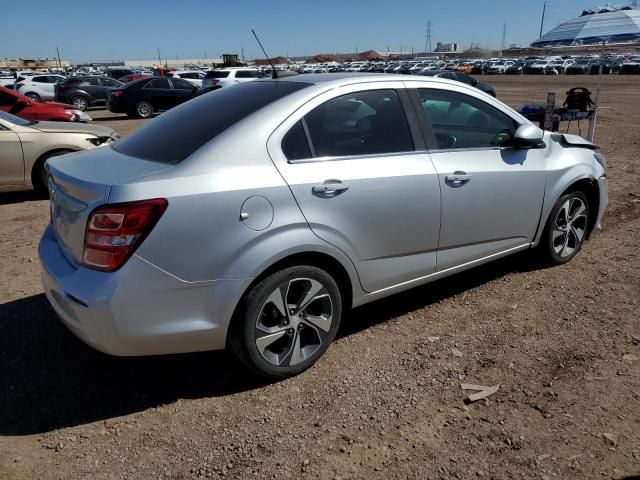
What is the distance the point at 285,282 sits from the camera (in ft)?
9.71

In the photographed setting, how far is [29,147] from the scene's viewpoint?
7.17m

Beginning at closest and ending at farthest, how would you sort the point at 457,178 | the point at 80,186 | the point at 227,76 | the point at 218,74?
the point at 80,186
the point at 457,178
the point at 227,76
the point at 218,74

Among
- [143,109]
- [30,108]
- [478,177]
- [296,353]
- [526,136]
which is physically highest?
[526,136]

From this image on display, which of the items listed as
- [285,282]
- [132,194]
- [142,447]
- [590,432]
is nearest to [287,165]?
[285,282]

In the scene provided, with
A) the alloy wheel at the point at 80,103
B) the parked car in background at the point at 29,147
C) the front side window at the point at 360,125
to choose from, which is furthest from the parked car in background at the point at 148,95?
the front side window at the point at 360,125

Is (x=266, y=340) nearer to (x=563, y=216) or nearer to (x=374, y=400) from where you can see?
(x=374, y=400)

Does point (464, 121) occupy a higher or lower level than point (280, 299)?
higher

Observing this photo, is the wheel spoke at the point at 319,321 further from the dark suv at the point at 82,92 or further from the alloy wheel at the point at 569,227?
the dark suv at the point at 82,92

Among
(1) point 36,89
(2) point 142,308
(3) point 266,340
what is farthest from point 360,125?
(1) point 36,89

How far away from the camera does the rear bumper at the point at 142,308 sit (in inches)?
101

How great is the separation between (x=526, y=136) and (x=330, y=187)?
1.75 m

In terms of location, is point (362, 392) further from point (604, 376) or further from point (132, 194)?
point (132, 194)

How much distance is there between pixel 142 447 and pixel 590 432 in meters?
2.20

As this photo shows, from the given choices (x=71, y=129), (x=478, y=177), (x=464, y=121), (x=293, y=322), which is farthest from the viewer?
(x=71, y=129)
